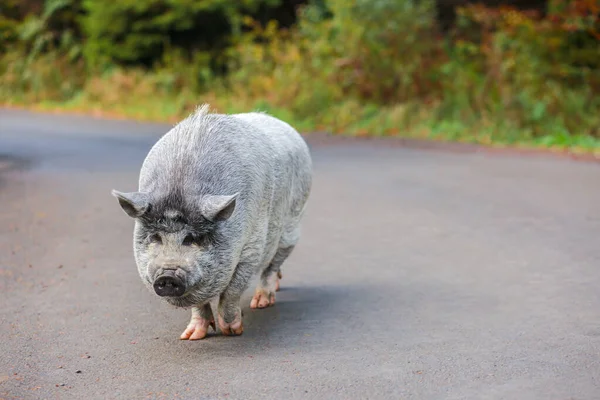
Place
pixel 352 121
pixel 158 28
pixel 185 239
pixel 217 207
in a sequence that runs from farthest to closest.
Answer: pixel 158 28, pixel 352 121, pixel 185 239, pixel 217 207

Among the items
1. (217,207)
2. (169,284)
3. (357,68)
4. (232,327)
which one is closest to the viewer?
(169,284)

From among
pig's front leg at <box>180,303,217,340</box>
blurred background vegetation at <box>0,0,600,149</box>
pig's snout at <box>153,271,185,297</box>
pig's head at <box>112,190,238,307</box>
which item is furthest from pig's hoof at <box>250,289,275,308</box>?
blurred background vegetation at <box>0,0,600,149</box>

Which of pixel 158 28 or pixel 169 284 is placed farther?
pixel 158 28

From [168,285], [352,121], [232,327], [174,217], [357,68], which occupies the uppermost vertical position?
[174,217]

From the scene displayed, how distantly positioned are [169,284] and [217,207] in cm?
Answer: 56

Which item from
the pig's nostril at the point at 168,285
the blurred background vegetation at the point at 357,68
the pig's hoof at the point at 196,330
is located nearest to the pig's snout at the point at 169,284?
the pig's nostril at the point at 168,285

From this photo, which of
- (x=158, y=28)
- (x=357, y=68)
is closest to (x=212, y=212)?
(x=357, y=68)

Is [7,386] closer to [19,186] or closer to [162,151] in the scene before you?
[162,151]

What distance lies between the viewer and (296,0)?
101 ft

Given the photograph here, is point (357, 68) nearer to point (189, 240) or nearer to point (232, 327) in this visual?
point (232, 327)

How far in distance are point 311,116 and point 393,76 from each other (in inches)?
93.1

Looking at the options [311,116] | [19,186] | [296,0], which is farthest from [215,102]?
[19,186]

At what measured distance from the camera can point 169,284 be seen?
19.5 feet

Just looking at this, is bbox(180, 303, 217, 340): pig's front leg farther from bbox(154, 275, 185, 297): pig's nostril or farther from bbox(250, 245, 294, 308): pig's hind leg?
bbox(250, 245, 294, 308): pig's hind leg
